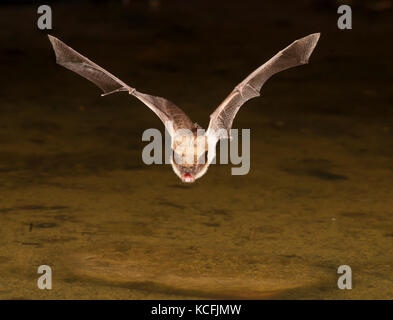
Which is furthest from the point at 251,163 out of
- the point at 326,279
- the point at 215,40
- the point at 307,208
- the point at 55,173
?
the point at 215,40

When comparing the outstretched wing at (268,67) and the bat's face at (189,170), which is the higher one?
the outstretched wing at (268,67)

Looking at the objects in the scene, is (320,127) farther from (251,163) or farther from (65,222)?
(65,222)

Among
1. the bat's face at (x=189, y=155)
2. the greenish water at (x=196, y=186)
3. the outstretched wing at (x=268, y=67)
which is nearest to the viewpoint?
the bat's face at (x=189, y=155)

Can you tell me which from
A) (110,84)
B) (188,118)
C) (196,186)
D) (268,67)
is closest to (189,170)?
(188,118)

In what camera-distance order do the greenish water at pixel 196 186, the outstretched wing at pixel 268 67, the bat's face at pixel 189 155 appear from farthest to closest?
the greenish water at pixel 196 186 → the outstretched wing at pixel 268 67 → the bat's face at pixel 189 155

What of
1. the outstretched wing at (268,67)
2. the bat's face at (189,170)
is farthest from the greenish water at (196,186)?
the bat's face at (189,170)

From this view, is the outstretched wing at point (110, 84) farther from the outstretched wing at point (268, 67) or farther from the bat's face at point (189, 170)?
the outstretched wing at point (268, 67)

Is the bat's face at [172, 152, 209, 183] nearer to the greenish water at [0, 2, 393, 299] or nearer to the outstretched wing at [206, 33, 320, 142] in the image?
the outstretched wing at [206, 33, 320, 142]
